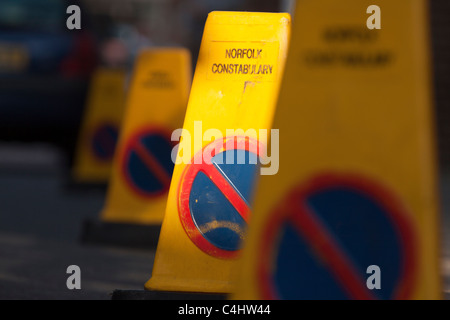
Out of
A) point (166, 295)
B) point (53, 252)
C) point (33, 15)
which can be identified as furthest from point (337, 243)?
point (33, 15)

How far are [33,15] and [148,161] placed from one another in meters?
3.91

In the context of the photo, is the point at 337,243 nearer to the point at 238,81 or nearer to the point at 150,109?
the point at 238,81

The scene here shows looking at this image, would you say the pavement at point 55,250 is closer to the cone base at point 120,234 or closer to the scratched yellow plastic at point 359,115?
the cone base at point 120,234

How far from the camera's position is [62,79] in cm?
955

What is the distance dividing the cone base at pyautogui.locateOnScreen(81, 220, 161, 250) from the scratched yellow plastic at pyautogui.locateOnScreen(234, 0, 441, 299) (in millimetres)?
3297

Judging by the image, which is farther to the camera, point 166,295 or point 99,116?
point 99,116

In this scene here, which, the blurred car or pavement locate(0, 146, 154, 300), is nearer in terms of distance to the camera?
pavement locate(0, 146, 154, 300)

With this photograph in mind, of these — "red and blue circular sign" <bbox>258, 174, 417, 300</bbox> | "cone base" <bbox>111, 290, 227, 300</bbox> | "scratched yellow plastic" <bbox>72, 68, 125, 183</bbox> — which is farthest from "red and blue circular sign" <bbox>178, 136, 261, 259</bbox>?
"scratched yellow plastic" <bbox>72, 68, 125, 183</bbox>

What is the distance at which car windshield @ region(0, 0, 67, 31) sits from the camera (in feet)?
31.1

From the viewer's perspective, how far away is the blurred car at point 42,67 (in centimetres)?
936

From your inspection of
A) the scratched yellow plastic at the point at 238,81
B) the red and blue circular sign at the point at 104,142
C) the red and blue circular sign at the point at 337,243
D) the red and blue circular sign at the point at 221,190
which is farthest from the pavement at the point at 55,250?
the red and blue circular sign at the point at 337,243

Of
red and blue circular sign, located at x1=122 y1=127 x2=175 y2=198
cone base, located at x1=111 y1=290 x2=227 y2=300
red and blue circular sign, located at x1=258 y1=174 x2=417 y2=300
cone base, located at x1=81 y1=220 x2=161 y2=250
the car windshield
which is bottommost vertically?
red and blue circular sign, located at x1=258 y1=174 x2=417 y2=300

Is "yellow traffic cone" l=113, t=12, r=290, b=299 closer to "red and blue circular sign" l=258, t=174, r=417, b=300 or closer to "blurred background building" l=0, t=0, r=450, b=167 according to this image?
"red and blue circular sign" l=258, t=174, r=417, b=300

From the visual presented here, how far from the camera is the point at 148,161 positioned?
6.19 metres
